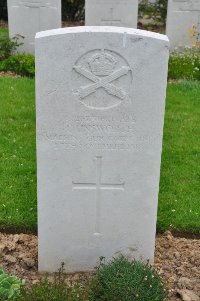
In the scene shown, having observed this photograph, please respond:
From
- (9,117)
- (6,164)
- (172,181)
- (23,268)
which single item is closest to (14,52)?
(9,117)

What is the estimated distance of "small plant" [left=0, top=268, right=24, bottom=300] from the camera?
3.19 metres

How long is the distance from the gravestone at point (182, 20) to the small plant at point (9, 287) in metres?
8.99

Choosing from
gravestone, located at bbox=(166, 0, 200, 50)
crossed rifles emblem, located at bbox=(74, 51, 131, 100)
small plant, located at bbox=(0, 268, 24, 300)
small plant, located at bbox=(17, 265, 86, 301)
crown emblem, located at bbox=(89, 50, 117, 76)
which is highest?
crown emblem, located at bbox=(89, 50, 117, 76)

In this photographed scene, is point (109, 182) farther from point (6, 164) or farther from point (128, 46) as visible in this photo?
point (6, 164)

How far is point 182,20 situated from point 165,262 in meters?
8.15

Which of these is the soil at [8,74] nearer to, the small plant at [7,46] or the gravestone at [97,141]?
the small plant at [7,46]

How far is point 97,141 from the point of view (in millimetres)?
3604

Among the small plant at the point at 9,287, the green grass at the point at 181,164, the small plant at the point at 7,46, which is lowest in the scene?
the green grass at the point at 181,164

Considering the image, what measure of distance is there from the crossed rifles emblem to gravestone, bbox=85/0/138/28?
752 cm

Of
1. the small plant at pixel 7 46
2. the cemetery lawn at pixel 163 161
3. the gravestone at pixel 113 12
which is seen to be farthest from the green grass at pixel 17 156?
the gravestone at pixel 113 12

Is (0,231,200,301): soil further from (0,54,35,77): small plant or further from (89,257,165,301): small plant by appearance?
(0,54,35,77): small plant

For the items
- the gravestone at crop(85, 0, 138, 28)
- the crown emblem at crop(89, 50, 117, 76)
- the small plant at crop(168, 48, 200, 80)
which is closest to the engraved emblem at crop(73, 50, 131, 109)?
the crown emblem at crop(89, 50, 117, 76)

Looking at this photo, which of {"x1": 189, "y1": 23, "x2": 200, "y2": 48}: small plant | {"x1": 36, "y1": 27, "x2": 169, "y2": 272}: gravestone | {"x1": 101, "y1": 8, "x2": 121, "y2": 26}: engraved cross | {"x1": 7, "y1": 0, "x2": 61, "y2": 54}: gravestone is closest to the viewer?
{"x1": 36, "y1": 27, "x2": 169, "y2": 272}: gravestone

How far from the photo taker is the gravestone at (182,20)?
Answer: 11203mm
